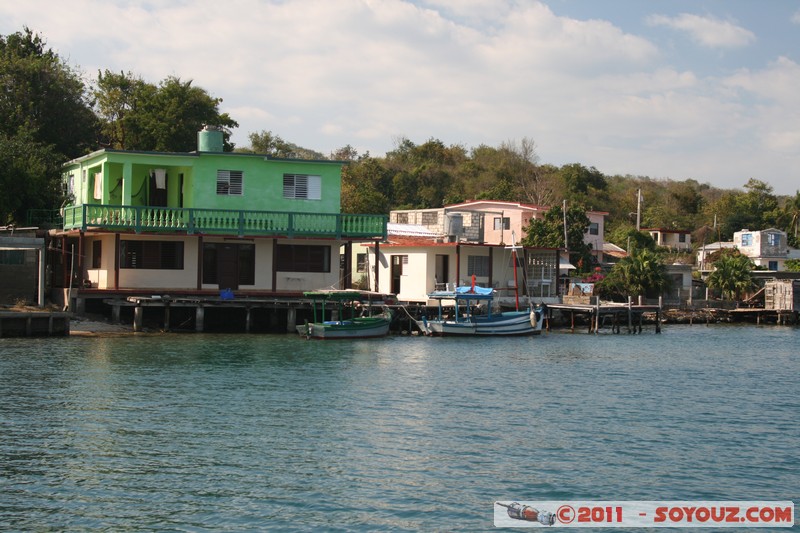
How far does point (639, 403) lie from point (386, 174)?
65.6 m

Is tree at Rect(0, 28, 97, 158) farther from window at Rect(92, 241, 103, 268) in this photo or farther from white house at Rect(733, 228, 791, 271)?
white house at Rect(733, 228, 791, 271)

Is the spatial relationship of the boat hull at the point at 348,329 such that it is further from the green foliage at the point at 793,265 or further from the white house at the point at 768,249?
the white house at the point at 768,249

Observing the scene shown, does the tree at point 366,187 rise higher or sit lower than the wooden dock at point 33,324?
higher

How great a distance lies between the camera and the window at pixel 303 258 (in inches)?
1729

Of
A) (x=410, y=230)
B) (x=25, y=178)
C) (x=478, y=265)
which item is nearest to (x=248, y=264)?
(x=25, y=178)

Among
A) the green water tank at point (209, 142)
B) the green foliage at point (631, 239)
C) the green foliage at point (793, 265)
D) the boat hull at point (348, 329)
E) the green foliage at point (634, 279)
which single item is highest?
the green water tank at point (209, 142)

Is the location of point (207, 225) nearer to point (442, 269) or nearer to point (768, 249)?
point (442, 269)

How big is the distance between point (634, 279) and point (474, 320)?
2077 centimetres

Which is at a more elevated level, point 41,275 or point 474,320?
point 41,275

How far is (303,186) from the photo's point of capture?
45031mm

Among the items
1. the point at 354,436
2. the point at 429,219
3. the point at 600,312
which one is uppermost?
the point at 429,219

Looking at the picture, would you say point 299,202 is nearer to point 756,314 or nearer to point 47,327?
point 47,327

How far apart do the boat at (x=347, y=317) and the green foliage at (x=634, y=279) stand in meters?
23.3

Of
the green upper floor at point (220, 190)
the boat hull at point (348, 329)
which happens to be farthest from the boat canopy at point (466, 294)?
the green upper floor at point (220, 190)
